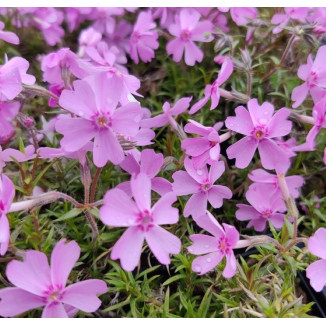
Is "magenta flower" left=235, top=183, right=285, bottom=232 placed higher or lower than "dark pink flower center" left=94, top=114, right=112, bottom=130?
lower

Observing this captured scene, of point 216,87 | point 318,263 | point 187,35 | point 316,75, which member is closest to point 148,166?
point 216,87

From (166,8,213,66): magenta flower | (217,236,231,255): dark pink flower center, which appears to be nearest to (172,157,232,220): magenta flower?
(217,236,231,255): dark pink flower center

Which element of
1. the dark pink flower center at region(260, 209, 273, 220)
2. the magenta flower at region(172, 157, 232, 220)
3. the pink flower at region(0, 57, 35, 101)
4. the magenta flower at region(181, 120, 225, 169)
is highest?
the pink flower at region(0, 57, 35, 101)

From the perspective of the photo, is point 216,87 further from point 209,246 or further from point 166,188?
point 209,246

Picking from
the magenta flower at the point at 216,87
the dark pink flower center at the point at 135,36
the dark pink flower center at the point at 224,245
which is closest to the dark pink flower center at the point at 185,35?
the dark pink flower center at the point at 135,36

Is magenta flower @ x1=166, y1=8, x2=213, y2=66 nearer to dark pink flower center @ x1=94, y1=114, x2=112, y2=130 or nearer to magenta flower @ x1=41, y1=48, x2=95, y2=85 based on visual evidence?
magenta flower @ x1=41, y1=48, x2=95, y2=85

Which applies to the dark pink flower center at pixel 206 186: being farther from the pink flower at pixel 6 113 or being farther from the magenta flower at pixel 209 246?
the pink flower at pixel 6 113
